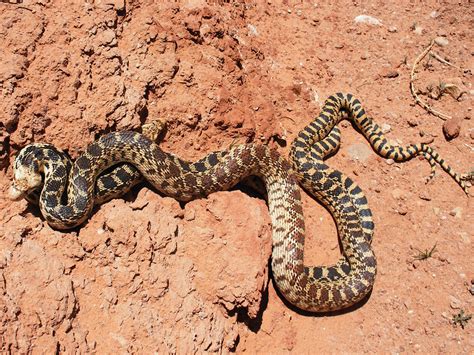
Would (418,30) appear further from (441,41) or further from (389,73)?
(389,73)

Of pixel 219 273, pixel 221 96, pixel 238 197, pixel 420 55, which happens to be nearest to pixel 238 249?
pixel 219 273

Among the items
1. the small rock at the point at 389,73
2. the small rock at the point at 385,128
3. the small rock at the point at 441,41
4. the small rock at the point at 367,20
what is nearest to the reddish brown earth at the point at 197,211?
the small rock at the point at 385,128

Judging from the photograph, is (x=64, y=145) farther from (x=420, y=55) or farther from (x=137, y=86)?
(x=420, y=55)

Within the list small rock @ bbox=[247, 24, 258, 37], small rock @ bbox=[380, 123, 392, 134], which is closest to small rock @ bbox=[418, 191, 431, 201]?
small rock @ bbox=[380, 123, 392, 134]

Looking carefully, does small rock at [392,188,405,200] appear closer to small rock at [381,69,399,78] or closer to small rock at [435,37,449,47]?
small rock at [381,69,399,78]

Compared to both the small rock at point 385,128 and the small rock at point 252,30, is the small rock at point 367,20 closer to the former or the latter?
the small rock at point 252,30

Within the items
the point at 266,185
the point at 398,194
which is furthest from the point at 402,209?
the point at 266,185
